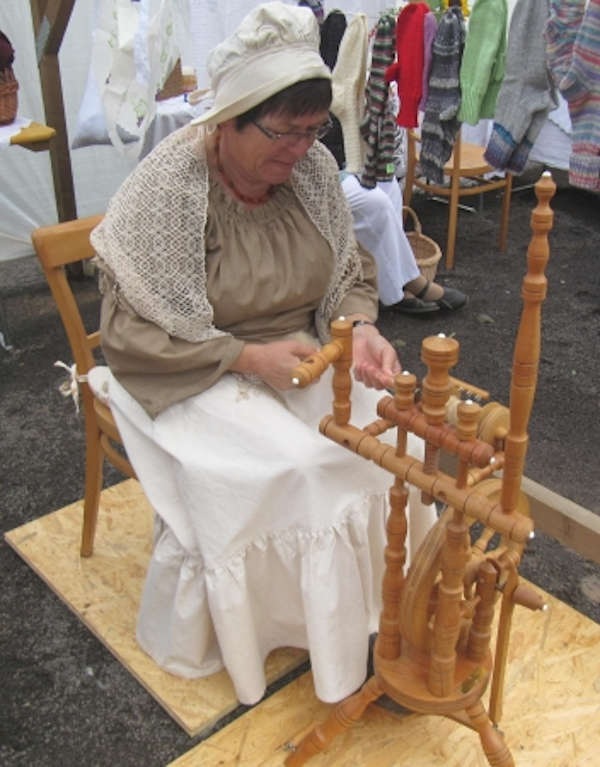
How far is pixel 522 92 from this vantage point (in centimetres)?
279

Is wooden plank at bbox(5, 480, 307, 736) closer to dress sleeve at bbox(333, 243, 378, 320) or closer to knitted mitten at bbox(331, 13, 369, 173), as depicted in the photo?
dress sleeve at bbox(333, 243, 378, 320)

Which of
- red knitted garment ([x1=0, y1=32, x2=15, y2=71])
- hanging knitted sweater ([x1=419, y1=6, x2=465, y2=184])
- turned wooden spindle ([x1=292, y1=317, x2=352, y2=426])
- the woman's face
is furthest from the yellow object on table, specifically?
turned wooden spindle ([x1=292, y1=317, x2=352, y2=426])

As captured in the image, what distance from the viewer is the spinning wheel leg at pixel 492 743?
1.52 metres

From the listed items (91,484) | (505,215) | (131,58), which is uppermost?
(131,58)

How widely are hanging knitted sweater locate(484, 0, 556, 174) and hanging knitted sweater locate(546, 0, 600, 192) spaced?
0.31m

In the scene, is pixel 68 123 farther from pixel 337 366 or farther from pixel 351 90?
pixel 337 366

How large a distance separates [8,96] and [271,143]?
8.07 ft

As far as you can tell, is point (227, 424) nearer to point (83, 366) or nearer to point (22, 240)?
point (83, 366)

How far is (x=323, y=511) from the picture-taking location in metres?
1.62

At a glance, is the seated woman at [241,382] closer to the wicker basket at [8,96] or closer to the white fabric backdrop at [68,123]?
the wicker basket at [8,96]

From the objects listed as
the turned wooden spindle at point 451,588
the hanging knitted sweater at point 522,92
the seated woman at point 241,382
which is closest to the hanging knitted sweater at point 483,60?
the hanging knitted sweater at point 522,92

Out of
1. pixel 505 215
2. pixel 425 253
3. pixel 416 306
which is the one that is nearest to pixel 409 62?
pixel 425 253

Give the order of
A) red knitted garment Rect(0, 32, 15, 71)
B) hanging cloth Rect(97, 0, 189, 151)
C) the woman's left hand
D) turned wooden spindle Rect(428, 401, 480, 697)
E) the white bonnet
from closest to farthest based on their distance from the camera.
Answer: turned wooden spindle Rect(428, 401, 480, 697) < the white bonnet < the woman's left hand < hanging cloth Rect(97, 0, 189, 151) < red knitted garment Rect(0, 32, 15, 71)

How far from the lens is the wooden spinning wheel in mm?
1171
